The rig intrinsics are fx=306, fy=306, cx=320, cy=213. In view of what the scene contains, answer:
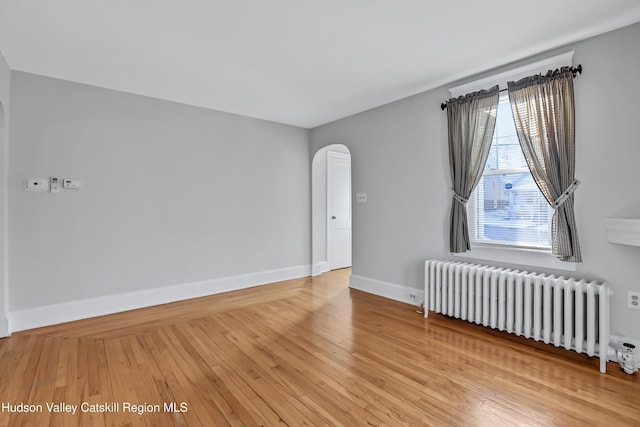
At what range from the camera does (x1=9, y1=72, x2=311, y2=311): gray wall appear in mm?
3338

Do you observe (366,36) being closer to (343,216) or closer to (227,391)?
(227,391)

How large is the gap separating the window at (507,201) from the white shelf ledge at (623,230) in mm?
460

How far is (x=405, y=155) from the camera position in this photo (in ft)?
13.5

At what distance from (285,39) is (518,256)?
303cm

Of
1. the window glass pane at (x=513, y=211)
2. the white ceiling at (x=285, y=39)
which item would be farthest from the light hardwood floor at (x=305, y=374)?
the white ceiling at (x=285, y=39)

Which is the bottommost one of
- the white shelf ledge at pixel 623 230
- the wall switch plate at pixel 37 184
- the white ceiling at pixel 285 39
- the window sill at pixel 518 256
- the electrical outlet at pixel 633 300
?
the electrical outlet at pixel 633 300

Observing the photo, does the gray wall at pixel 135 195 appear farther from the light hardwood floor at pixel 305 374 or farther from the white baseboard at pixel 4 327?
the light hardwood floor at pixel 305 374

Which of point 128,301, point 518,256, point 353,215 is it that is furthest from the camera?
point 353,215

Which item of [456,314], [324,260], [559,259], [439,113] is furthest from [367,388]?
[324,260]

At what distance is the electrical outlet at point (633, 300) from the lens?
2.43 meters

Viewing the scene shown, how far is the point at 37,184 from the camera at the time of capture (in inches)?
132

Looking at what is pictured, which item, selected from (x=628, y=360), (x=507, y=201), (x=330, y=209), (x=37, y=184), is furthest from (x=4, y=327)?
(x=628, y=360)

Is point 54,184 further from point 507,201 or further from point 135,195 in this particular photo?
point 507,201

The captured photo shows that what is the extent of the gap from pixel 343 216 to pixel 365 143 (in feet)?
6.75
